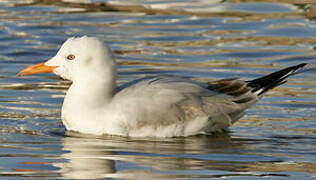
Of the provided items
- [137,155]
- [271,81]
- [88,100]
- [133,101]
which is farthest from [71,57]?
[271,81]

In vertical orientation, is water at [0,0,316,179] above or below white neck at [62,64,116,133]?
below

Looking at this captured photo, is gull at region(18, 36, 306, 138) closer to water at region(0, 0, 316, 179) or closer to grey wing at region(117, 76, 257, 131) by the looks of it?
grey wing at region(117, 76, 257, 131)

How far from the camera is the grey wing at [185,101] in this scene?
34.6 feet

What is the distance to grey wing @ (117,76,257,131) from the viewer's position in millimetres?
10531

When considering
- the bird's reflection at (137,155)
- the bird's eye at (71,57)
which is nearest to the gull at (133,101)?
the bird's eye at (71,57)

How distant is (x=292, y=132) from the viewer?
1091 centimetres

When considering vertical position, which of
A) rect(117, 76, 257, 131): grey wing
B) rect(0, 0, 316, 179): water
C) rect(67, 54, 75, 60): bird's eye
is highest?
rect(67, 54, 75, 60): bird's eye

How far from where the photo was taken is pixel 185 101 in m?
10.7

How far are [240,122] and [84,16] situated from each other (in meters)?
7.79

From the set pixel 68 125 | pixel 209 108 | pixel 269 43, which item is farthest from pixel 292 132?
pixel 269 43

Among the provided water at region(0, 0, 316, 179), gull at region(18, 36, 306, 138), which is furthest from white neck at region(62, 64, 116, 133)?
water at region(0, 0, 316, 179)

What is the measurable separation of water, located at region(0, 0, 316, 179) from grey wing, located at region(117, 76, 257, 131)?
201mm

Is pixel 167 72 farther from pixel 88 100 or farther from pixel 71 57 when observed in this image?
pixel 88 100

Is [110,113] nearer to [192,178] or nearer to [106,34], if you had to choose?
[192,178]
